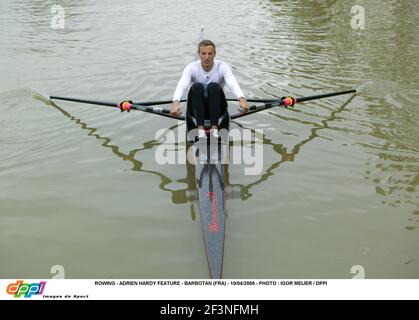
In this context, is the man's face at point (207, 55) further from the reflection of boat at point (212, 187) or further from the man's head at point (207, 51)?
the reflection of boat at point (212, 187)

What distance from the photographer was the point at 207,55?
694cm

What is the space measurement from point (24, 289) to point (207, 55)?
461 centimetres

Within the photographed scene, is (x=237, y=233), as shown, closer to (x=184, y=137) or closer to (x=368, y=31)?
(x=184, y=137)

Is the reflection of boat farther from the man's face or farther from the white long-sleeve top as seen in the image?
the man's face

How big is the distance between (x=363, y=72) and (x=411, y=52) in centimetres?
295

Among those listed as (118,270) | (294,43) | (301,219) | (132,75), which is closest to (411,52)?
(294,43)

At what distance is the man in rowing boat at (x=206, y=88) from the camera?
6.69 metres

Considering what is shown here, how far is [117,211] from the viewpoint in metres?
5.80

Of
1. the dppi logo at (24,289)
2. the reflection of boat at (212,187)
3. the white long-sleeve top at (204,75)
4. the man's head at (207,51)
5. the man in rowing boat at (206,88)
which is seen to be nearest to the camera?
the dppi logo at (24,289)

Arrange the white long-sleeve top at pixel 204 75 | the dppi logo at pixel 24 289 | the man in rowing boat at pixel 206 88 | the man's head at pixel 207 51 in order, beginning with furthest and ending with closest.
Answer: the white long-sleeve top at pixel 204 75 < the man's head at pixel 207 51 < the man in rowing boat at pixel 206 88 < the dppi logo at pixel 24 289

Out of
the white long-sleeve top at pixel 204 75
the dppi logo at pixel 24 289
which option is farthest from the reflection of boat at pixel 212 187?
the dppi logo at pixel 24 289

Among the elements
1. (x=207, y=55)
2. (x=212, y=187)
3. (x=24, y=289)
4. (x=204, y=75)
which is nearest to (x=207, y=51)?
(x=207, y=55)

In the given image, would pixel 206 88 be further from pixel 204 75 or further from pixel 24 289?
pixel 24 289

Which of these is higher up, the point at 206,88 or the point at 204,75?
the point at 204,75
